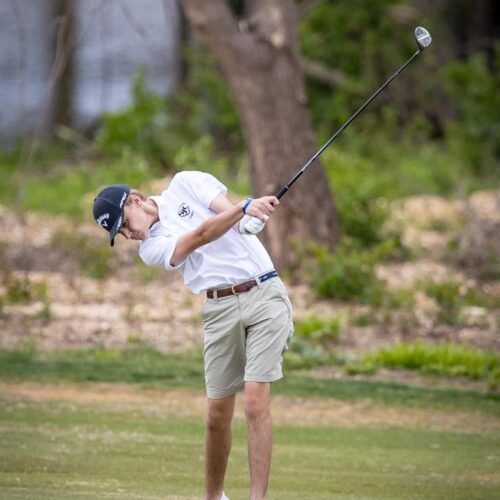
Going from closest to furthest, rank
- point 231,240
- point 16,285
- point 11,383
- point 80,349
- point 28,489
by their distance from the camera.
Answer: point 231,240
point 28,489
point 11,383
point 80,349
point 16,285

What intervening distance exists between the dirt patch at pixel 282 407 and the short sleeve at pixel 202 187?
349 cm

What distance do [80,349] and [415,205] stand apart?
330 inches

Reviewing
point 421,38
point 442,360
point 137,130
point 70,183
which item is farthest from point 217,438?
point 70,183

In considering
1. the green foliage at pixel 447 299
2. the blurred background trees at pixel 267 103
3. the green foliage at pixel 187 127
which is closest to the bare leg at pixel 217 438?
the green foliage at pixel 447 299

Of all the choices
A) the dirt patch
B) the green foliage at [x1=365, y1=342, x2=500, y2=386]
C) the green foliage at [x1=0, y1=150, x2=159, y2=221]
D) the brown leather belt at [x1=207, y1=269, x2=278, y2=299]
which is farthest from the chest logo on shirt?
the green foliage at [x1=0, y1=150, x2=159, y2=221]

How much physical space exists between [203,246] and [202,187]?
0.30m

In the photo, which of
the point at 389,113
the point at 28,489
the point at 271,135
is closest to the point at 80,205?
the point at 271,135

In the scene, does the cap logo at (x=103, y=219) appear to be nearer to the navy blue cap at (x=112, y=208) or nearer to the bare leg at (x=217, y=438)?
the navy blue cap at (x=112, y=208)

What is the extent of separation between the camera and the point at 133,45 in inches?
1008

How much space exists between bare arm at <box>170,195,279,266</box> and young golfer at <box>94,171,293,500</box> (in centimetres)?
4

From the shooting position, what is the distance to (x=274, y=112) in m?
14.8

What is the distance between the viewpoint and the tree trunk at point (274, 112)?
1464 centimetres

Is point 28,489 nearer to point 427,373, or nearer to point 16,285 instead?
point 427,373

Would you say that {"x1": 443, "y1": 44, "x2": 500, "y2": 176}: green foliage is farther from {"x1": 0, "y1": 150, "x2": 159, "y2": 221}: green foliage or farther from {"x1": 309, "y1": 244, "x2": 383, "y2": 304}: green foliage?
{"x1": 309, "y1": 244, "x2": 383, "y2": 304}: green foliage
